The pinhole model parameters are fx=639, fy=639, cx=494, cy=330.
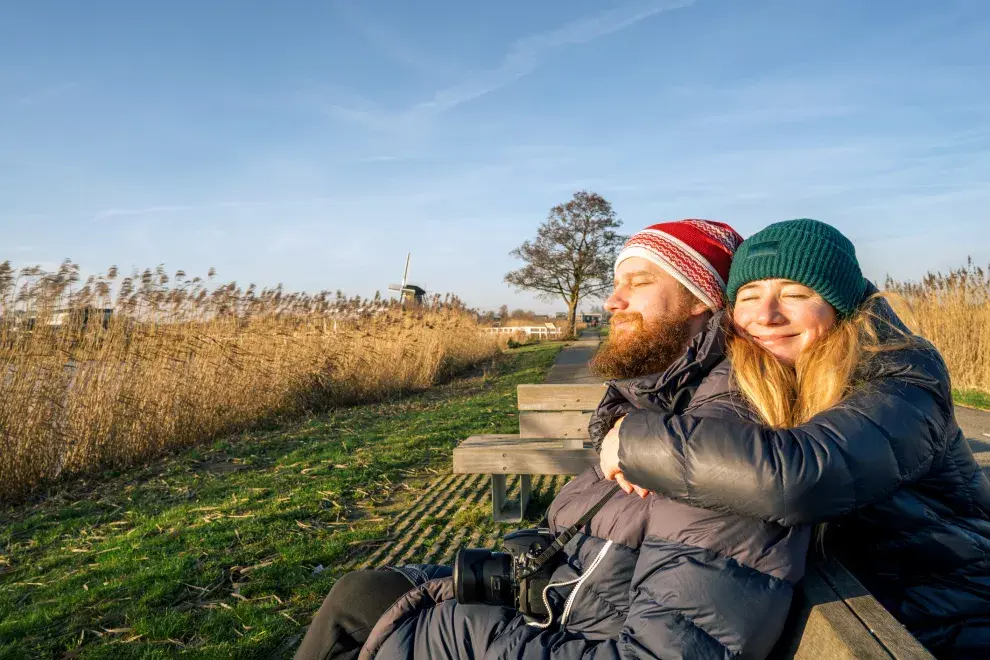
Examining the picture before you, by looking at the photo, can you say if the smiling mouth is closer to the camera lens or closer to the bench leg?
Answer: the camera lens

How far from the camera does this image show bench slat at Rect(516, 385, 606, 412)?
5.21m

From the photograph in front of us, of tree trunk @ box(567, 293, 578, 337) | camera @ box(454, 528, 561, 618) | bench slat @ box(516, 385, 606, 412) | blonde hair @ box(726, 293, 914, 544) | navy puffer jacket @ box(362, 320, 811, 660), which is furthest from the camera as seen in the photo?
tree trunk @ box(567, 293, 578, 337)

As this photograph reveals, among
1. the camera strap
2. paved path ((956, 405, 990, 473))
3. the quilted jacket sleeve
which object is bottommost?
paved path ((956, 405, 990, 473))

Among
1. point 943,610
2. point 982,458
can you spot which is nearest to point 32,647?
point 943,610

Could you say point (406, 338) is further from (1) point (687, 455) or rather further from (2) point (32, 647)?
(1) point (687, 455)

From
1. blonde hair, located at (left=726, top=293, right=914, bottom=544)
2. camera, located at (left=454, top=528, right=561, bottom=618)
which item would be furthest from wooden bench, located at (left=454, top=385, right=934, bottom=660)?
camera, located at (left=454, top=528, right=561, bottom=618)

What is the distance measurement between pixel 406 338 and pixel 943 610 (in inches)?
538

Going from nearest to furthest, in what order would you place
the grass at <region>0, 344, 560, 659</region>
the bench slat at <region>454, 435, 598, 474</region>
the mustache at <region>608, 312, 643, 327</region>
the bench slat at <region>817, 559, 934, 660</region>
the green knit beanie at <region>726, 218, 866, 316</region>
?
the bench slat at <region>817, 559, 934, 660</region>, the green knit beanie at <region>726, 218, 866, 316</region>, the mustache at <region>608, 312, 643, 327</region>, the grass at <region>0, 344, 560, 659</region>, the bench slat at <region>454, 435, 598, 474</region>

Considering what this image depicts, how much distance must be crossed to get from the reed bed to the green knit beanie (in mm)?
10863

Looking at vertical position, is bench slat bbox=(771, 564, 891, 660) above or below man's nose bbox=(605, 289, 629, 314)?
below

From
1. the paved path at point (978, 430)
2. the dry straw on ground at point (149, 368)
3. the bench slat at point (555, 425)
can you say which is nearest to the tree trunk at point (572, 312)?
the dry straw on ground at point (149, 368)

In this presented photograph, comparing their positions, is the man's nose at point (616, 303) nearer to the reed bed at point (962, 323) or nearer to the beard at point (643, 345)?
the beard at point (643, 345)

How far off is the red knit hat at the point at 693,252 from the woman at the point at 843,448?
0.47 metres

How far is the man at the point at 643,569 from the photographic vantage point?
1.38 metres
